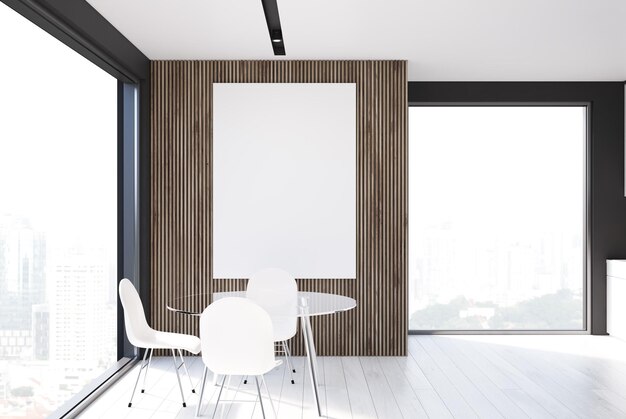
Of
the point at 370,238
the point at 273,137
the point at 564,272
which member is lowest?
the point at 564,272

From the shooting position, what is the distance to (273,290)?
4699 millimetres

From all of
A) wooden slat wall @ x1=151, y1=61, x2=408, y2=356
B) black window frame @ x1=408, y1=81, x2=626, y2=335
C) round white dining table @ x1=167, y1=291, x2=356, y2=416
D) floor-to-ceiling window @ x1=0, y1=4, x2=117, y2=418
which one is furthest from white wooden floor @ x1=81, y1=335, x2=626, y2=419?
black window frame @ x1=408, y1=81, x2=626, y2=335

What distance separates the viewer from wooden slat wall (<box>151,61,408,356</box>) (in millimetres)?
5504

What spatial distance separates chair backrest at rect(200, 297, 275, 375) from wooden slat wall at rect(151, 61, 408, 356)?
2197 mm

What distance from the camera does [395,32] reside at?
4672 millimetres

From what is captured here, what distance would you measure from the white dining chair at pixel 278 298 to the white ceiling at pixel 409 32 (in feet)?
6.59

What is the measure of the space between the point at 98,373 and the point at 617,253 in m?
5.41

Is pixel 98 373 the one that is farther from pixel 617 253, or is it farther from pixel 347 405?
pixel 617 253

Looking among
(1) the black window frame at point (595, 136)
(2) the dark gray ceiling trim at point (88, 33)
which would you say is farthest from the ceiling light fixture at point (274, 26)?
(1) the black window frame at point (595, 136)

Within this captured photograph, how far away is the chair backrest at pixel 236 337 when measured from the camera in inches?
128

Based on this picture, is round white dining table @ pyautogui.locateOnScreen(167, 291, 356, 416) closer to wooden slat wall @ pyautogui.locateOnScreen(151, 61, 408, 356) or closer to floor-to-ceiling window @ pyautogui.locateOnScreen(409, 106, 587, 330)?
wooden slat wall @ pyautogui.locateOnScreen(151, 61, 408, 356)

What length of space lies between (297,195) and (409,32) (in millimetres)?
1792

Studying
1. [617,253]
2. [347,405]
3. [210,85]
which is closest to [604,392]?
[347,405]

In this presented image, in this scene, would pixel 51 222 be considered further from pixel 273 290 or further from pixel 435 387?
pixel 435 387
